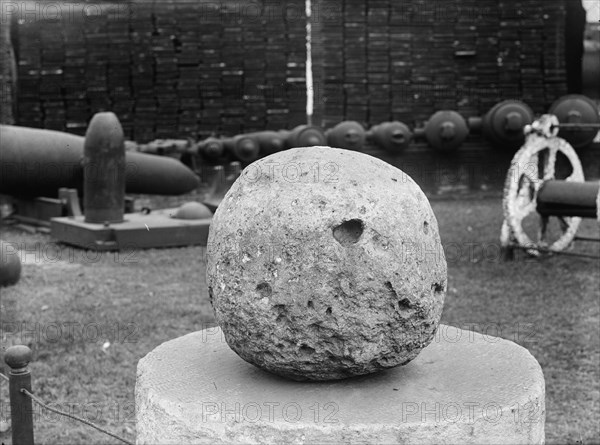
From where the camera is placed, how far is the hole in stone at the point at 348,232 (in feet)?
8.80

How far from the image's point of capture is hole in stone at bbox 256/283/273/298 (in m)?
2.73

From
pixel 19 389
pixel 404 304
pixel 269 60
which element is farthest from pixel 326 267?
pixel 269 60

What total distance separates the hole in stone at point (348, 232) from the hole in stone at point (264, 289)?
11.1 inches

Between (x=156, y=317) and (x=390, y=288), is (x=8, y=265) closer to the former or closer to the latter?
(x=156, y=317)

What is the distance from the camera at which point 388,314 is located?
2.74 meters

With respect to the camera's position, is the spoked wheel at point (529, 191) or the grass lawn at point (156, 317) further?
the spoked wheel at point (529, 191)

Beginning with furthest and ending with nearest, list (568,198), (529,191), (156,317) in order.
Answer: (529,191), (568,198), (156,317)

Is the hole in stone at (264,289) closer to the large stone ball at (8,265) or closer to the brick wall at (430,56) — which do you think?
the large stone ball at (8,265)

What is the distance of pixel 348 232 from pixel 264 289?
1.11 feet

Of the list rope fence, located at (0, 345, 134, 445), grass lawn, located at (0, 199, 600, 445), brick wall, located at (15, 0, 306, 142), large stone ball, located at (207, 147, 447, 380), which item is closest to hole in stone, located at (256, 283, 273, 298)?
large stone ball, located at (207, 147, 447, 380)

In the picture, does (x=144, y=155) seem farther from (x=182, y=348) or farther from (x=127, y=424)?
(x=182, y=348)

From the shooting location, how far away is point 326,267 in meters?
2.65

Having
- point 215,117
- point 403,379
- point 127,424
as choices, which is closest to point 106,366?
point 127,424

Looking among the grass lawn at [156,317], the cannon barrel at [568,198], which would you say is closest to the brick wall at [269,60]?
the grass lawn at [156,317]
